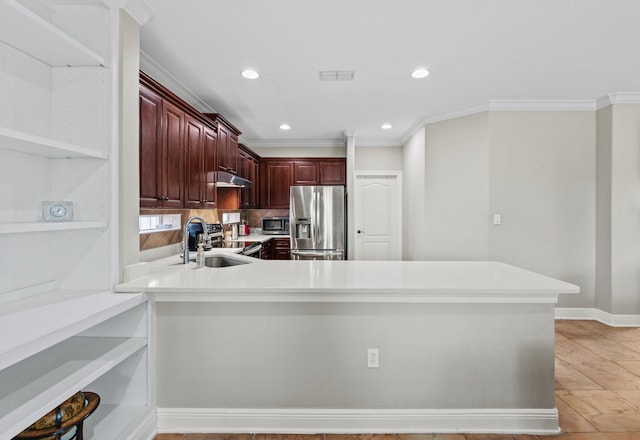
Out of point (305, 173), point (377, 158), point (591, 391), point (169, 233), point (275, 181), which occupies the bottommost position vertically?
point (591, 391)

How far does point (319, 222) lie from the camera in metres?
5.03

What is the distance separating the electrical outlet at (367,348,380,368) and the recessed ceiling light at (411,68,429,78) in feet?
7.71

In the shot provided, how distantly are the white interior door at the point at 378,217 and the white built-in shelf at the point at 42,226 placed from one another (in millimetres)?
4513

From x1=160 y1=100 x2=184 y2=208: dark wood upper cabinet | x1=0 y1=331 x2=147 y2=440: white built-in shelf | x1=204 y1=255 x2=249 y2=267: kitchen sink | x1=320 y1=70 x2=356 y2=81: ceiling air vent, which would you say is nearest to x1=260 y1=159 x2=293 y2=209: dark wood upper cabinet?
x1=204 y1=255 x2=249 y2=267: kitchen sink

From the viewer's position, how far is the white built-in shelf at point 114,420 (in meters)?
1.58

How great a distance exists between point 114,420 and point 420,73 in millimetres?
3297

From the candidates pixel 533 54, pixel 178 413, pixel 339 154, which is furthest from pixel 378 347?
pixel 339 154

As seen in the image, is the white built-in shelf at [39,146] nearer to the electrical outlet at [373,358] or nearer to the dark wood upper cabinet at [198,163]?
the dark wood upper cabinet at [198,163]

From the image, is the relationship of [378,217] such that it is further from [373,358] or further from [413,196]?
[373,358]

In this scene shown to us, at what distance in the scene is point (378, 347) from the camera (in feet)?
5.93

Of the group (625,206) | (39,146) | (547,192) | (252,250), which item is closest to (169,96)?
(39,146)

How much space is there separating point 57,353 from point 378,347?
63.3 inches

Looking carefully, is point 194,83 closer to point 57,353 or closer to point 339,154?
point 57,353

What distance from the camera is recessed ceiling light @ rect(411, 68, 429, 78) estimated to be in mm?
2815
